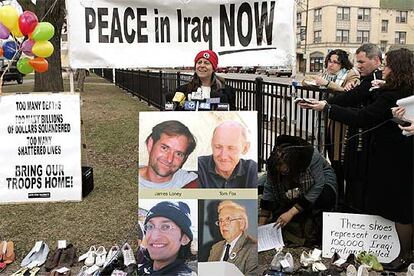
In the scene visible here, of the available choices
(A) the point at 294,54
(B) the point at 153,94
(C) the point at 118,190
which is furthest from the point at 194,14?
(B) the point at 153,94

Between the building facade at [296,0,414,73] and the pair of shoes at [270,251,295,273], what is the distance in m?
65.0

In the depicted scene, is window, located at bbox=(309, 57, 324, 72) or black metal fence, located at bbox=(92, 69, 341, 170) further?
window, located at bbox=(309, 57, 324, 72)

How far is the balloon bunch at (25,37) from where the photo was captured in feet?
13.4

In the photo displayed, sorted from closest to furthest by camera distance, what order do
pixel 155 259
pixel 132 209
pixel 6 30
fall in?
1. pixel 155 259
2. pixel 6 30
3. pixel 132 209

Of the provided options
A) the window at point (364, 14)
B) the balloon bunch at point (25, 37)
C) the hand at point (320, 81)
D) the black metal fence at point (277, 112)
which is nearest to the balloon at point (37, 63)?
the balloon bunch at point (25, 37)

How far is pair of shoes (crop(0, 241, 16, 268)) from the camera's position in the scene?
409 cm

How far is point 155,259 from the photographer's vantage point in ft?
11.4

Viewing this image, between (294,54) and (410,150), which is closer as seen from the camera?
(410,150)

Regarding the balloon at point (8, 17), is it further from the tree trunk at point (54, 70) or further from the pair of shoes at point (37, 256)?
the tree trunk at point (54, 70)

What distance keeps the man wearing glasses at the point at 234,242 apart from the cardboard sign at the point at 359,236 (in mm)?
1016

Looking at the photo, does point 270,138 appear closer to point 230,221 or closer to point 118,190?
point 118,190

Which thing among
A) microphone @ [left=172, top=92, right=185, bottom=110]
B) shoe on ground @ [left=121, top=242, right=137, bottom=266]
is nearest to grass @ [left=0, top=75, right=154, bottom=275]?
shoe on ground @ [left=121, top=242, right=137, bottom=266]

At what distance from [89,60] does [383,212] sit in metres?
2.98

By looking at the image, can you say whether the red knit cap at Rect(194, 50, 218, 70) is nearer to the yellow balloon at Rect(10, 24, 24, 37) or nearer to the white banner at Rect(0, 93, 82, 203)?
the white banner at Rect(0, 93, 82, 203)
